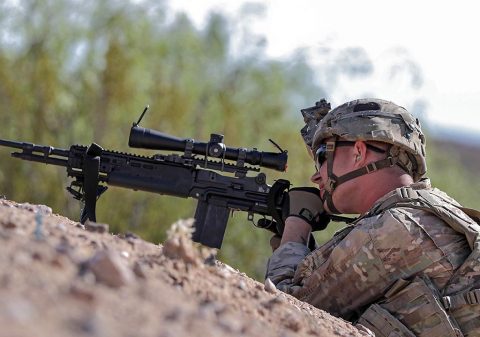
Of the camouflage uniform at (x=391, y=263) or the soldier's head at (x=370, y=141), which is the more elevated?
the soldier's head at (x=370, y=141)

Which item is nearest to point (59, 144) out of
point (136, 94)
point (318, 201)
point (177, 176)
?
point (136, 94)

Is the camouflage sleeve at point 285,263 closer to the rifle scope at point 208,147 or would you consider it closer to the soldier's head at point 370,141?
the soldier's head at point 370,141

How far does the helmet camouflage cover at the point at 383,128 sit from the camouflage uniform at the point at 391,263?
1.93 feet

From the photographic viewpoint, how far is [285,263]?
16.8 ft

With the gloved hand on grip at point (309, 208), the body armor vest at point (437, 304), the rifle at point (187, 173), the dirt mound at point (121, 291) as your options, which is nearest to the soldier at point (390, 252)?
the body armor vest at point (437, 304)

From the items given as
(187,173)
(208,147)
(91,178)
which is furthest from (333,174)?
(91,178)

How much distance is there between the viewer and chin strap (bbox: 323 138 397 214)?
16.8ft

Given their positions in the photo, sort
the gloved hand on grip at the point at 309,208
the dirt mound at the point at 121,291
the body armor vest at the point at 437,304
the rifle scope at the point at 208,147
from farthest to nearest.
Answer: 1. the rifle scope at the point at 208,147
2. the gloved hand on grip at the point at 309,208
3. the body armor vest at the point at 437,304
4. the dirt mound at the point at 121,291

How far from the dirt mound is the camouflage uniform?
2.59ft

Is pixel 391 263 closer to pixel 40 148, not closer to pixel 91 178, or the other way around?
pixel 91 178

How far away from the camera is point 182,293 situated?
296cm

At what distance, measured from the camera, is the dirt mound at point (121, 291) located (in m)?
2.21

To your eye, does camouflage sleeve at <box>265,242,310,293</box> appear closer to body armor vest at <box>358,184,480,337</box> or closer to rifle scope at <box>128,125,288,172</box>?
body armor vest at <box>358,184,480,337</box>

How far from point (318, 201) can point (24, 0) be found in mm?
11450
